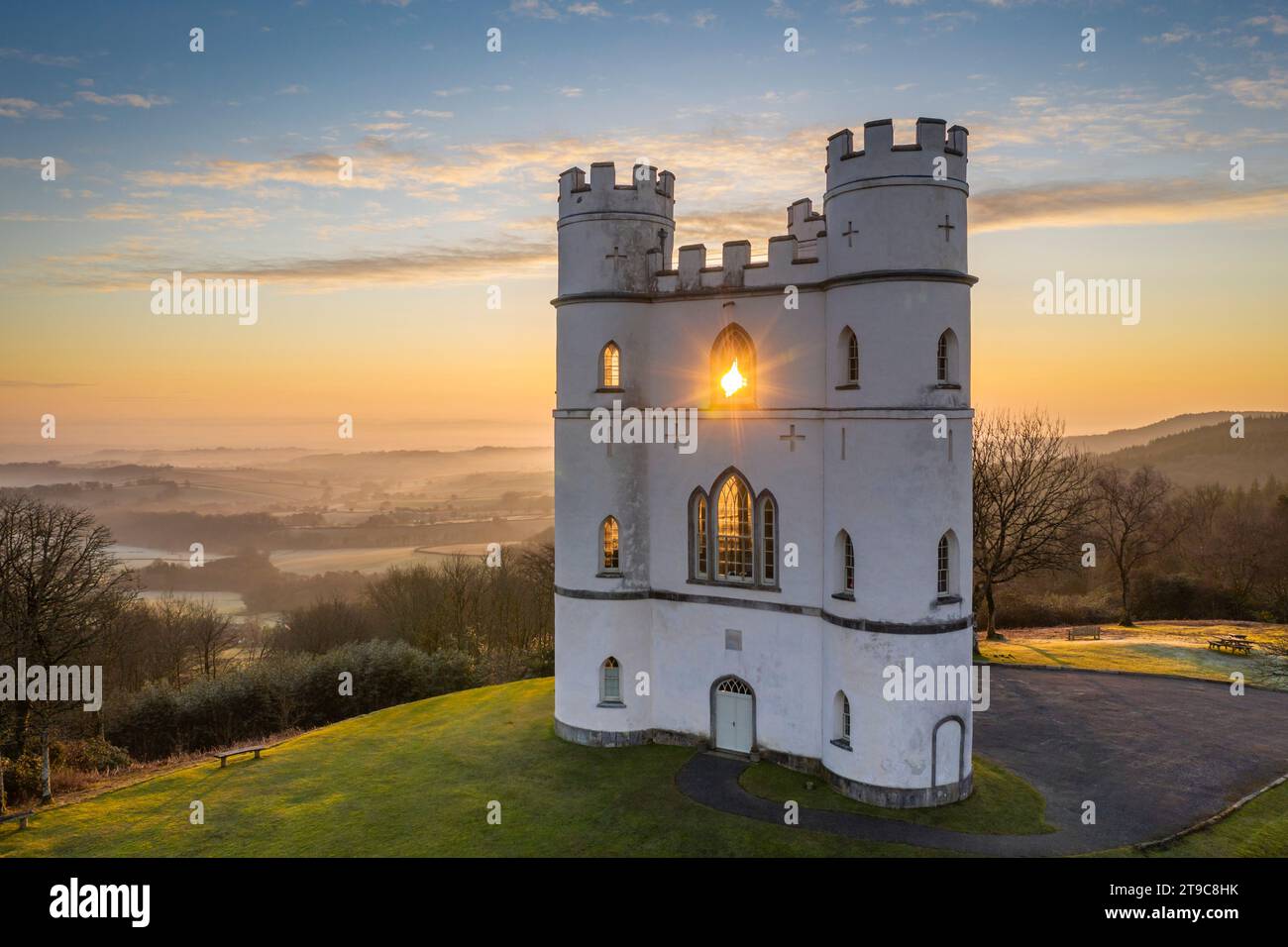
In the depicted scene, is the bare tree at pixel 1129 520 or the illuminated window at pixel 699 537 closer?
the illuminated window at pixel 699 537

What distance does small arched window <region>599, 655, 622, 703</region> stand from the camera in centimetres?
2306

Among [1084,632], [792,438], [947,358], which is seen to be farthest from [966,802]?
[1084,632]

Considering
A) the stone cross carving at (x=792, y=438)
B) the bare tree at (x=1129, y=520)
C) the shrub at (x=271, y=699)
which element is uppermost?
the stone cross carving at (x=792, y=438)

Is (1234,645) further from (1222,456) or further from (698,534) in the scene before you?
(1222,456)

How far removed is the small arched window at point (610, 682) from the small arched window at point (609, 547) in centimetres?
259

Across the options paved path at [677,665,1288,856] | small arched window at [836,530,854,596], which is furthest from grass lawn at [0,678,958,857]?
small arched window at [836,530,854,596]

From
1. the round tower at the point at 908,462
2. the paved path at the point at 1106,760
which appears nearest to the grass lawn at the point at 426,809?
the paved path at the point at 1106,760

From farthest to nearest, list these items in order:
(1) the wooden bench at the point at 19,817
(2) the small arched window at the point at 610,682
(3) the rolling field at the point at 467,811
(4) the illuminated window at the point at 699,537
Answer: (2) the small arched window at the point at 610,682
(4) the illuminated window at the point at 699,537
(1) the wooden bench at the point at 19,817
(3) the rolling field at the point at 467,811

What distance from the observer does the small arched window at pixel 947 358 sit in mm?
19109

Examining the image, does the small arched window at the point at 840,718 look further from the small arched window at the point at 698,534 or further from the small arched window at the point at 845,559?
the small arched window at the point at 698,534

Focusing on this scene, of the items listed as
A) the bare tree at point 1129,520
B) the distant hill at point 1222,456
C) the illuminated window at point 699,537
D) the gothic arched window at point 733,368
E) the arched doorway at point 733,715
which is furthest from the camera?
the distant hill at point 1222,456

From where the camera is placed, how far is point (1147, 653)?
3538 cm

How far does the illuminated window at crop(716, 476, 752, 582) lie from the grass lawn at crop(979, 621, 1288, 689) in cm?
1788
